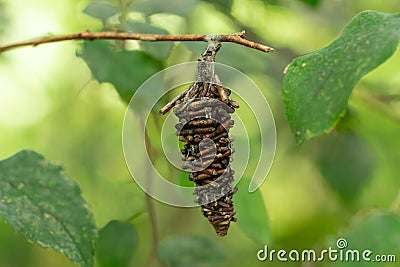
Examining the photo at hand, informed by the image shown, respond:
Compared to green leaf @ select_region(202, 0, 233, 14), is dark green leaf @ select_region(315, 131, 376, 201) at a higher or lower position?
higher

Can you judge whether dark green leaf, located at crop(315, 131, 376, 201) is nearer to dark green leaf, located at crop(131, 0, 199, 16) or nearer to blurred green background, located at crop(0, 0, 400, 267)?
blurred green background, located at crop(0, 0, 400, 267)

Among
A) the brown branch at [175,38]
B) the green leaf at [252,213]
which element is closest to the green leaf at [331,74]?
the brown branch at [175,38]

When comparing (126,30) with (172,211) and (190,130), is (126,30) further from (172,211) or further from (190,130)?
(172,211)

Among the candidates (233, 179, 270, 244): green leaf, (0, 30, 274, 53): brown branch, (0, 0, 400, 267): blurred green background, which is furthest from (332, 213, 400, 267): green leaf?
(0, 30, 274, 53): brown branch

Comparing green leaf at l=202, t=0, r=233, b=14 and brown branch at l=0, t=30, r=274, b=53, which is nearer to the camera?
brown branch at l=0, t=30, r=274, b=53

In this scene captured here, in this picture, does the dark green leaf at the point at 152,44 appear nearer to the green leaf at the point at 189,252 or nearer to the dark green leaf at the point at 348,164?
the green leaf at the point at 189,252

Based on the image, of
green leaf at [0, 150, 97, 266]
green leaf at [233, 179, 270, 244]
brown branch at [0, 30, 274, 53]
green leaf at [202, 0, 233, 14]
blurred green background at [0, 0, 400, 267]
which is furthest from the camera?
blurred green background at [0, 0, 400, 267]

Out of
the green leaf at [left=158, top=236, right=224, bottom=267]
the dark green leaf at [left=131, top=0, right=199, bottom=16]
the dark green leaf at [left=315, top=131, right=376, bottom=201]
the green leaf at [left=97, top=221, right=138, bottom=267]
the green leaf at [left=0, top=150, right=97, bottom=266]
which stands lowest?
the green leaf at [left=0, top=150, right=97, bottom=266]
